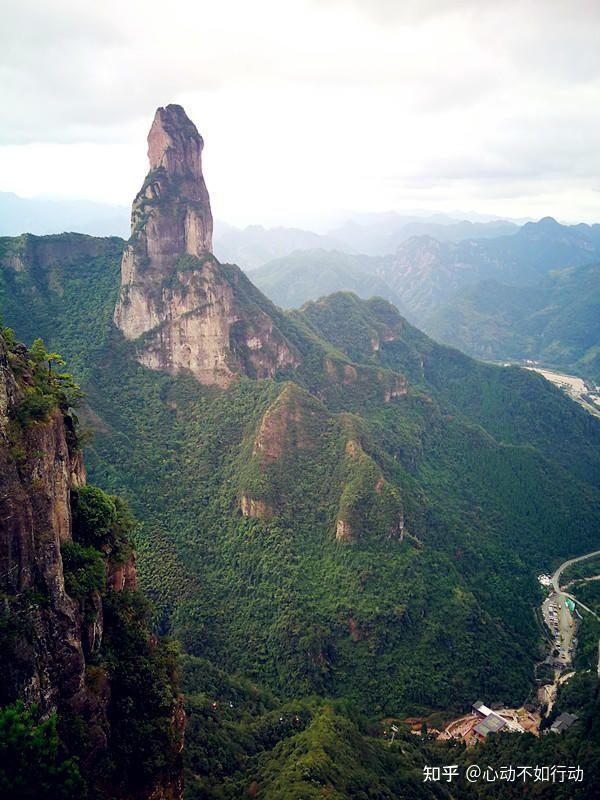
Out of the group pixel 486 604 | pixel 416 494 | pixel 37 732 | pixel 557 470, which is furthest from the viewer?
pixel 557 470

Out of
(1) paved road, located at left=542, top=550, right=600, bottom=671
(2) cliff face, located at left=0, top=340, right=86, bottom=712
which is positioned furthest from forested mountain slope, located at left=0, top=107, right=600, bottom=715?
(2) cliff face, located at left=0, top=340, right=86, bottom=712

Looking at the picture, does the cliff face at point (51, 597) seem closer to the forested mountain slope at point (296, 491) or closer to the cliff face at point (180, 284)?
the forested mountain slope at point (296, 491)

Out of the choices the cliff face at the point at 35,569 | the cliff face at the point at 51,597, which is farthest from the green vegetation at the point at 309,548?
the cliff face at the point at 35,569

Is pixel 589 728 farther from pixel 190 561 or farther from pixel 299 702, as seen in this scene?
pixel 190 561

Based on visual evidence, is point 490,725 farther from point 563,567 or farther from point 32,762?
point 32,762

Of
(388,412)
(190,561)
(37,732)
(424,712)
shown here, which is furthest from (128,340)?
(37,732)

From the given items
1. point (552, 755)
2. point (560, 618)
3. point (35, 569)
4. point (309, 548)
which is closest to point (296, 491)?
point (309, 548)
